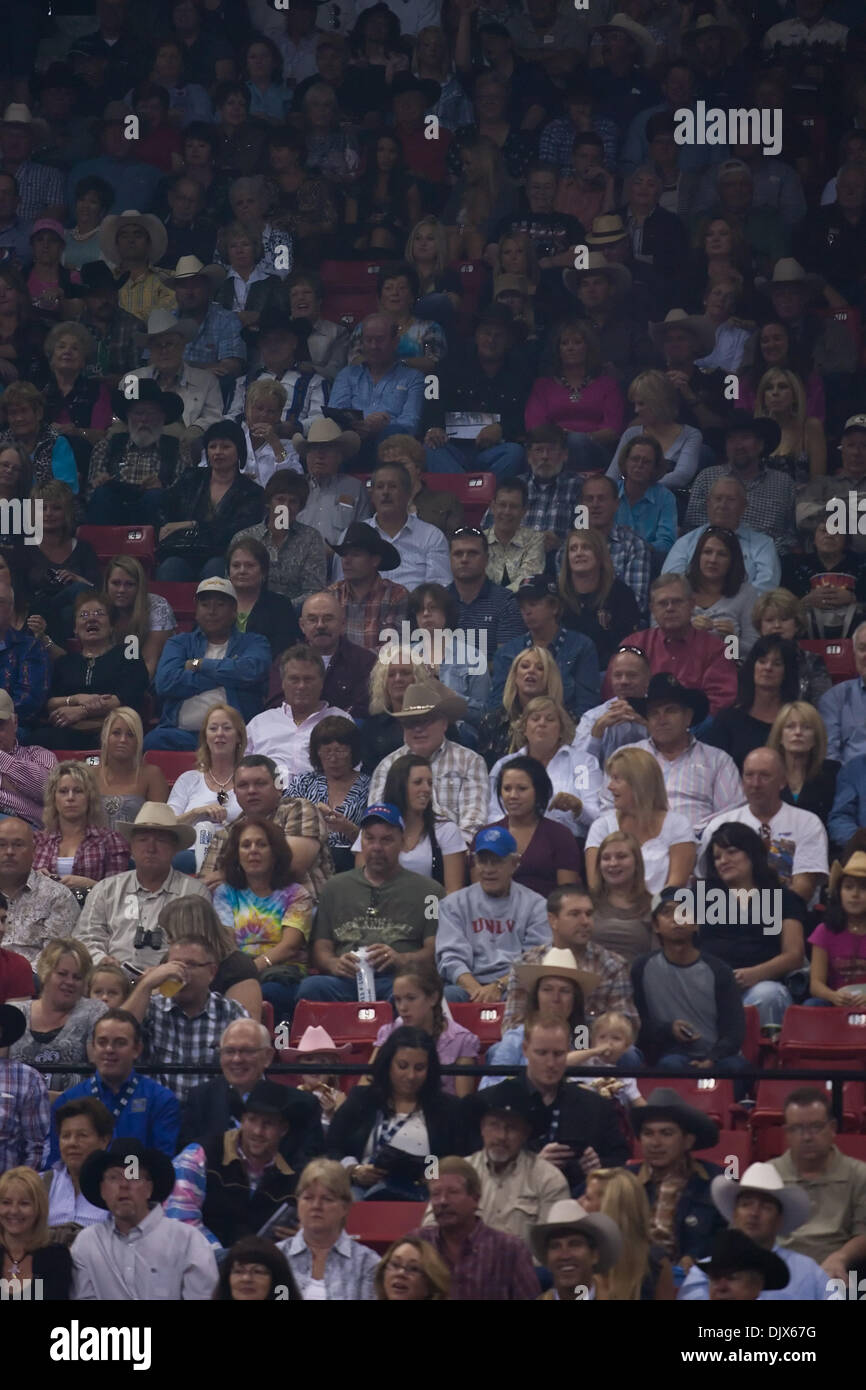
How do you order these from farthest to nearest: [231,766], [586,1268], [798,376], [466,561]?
[798,376]
[466,561]
[231,766]
[586,1268]

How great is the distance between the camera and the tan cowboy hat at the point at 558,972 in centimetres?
981

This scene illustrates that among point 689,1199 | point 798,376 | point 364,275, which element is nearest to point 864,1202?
point 689,1199

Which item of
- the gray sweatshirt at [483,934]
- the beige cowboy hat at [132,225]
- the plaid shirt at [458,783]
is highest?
the beige cowboy hat at [132,225]

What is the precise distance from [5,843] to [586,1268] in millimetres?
3327

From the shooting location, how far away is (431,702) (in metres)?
11.8

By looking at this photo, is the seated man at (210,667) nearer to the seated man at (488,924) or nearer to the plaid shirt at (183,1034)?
the seated man at (488,924)

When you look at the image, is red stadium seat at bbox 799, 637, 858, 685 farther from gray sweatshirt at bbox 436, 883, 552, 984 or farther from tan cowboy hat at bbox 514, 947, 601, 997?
tan cowboy hat at bbox 514, 947, 601, 997

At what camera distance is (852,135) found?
50.1ft

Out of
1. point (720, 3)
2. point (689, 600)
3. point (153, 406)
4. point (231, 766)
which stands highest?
point (720, 3)

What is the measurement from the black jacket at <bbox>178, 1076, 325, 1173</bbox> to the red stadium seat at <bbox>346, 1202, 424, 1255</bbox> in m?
0.26

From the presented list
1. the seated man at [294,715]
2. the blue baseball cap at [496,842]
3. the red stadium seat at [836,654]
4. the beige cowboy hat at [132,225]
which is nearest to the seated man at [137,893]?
the blue baseball cap at [496,842]

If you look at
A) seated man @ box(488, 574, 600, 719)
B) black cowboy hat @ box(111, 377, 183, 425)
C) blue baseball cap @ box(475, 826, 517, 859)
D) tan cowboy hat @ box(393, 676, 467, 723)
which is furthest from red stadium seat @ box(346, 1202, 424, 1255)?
black cowboy hat @ box(111, 377, 183, 425)

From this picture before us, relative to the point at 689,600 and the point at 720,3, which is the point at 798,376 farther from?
the point at 720,3

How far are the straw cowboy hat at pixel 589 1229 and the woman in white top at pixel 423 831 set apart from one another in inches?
102
